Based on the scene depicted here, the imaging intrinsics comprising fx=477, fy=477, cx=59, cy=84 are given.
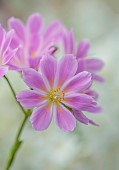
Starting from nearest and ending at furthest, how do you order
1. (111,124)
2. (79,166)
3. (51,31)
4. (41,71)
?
(41,71)
(51,31)
(79,166)
(111,124)

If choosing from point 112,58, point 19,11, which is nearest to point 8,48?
point 112,58

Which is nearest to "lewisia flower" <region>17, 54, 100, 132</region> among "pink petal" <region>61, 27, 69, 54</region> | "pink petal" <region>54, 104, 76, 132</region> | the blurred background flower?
"pink petal" <region>54, 104, 76, 132</region>

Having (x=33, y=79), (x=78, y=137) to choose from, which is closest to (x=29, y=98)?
(x=33, y=79)

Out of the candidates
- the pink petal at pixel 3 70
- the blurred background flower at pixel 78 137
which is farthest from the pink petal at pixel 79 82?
the blurred background flower at pixel 78 137

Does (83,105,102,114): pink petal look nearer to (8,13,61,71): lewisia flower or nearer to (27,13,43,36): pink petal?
(8,13,61,71): lewisia flower

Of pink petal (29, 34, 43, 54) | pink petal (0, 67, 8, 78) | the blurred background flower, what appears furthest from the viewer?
the blurred background flower

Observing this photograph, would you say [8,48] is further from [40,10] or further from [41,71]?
[40,10]

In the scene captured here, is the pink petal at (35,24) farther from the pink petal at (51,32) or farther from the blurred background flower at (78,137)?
the blurred background flower at (78,137)
